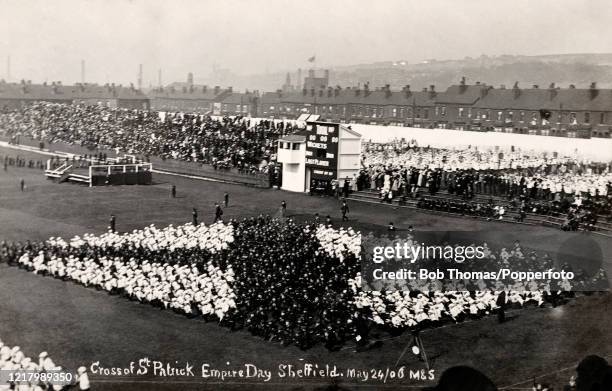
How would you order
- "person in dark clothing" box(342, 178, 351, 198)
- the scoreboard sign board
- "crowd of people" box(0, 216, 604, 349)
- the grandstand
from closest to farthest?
"crowd of people" box(0, 216, 604, 349)
the scoreboard sign board
"person in dark clothing" box(342, 178, 351, 198)
the grandstand

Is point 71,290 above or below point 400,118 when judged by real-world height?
below

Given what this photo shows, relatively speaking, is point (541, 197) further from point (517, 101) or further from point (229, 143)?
point (517, 101)

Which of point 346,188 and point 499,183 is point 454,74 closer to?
point 499,183

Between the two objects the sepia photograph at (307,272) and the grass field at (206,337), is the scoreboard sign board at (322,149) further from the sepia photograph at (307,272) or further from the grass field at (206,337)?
the grass field at (206,337)

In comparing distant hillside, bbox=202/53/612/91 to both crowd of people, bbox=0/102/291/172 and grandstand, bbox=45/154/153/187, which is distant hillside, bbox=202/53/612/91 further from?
grandstand, bbox=45/154/153/187

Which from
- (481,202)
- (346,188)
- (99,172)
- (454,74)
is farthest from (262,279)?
(454,74)

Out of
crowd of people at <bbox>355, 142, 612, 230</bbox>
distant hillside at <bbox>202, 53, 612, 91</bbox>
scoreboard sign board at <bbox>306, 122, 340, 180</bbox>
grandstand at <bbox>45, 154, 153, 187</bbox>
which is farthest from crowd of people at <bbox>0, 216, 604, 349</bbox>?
distant hillside at <bbox>202, 53, 612, 91</bbox>

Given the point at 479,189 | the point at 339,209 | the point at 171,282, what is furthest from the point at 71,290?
the point at 479,189
